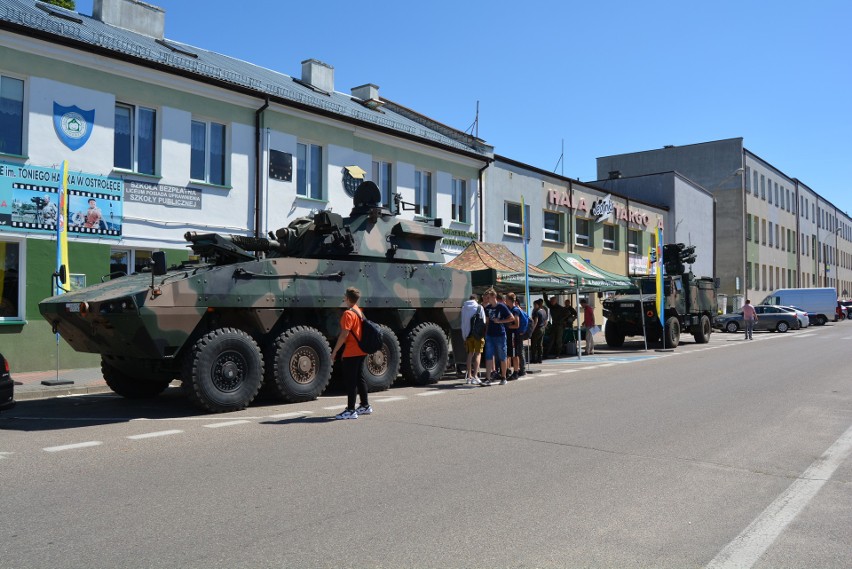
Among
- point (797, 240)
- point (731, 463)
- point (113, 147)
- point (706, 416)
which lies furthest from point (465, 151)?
point (797, 240)

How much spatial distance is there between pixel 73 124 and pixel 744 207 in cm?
4534

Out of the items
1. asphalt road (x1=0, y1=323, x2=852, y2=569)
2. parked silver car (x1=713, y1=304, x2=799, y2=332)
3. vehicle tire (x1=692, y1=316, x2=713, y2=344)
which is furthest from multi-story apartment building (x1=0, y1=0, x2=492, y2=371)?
parked silver car (x1=713, y1=304, x2=799, y2=332)

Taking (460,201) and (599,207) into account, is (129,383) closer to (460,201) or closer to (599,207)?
(460,201)

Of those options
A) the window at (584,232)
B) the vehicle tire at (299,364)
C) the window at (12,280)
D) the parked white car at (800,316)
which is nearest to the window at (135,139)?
the window at (12,280)

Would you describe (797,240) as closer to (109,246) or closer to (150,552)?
(109,246)

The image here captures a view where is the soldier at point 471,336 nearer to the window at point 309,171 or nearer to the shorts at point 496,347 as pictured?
the shorts at point 496,347

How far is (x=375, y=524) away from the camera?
4707mm

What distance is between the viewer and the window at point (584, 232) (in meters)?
31.8

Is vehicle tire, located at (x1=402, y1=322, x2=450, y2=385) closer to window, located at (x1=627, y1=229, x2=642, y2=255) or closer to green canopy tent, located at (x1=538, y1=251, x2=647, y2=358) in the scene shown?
green canopy tent, located at (x1=538, y1=251, x2=647, y2=358)

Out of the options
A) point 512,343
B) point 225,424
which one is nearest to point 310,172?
point 512,343

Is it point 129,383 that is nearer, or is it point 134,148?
point 129,383

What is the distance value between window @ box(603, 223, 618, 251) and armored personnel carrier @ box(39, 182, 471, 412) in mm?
21622

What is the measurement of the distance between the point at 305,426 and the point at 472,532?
4232 millimetres

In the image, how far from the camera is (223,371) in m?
9.38
